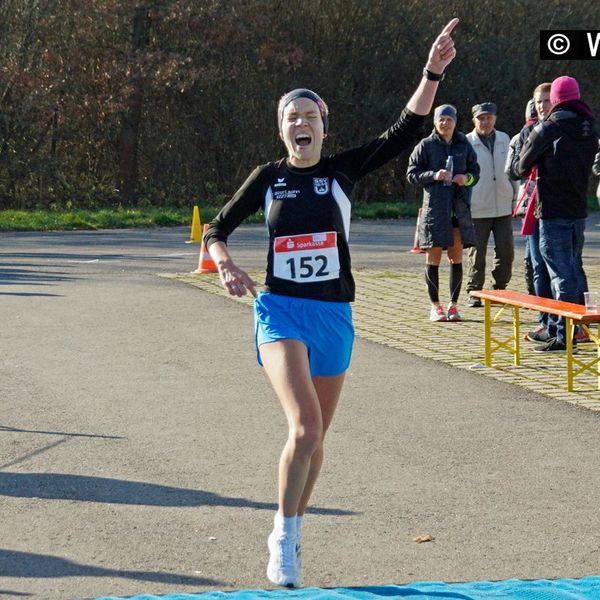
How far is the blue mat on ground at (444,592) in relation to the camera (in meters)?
5.21

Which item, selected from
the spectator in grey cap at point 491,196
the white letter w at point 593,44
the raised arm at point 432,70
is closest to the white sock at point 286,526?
the raised arm at point 432,70

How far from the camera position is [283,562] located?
18.1 ft

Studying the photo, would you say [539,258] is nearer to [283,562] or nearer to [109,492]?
[109,492]

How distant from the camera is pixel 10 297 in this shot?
50.9ft

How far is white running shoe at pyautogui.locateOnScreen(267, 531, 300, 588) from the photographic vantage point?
18.0 feet

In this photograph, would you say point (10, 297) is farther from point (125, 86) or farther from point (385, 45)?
point (385, 45)

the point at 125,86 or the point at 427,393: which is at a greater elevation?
the point at 125,86

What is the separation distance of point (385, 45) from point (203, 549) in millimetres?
28951

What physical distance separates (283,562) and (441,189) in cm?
818

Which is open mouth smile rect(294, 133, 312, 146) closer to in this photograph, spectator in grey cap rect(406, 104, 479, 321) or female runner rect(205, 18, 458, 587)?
female runner rect(205, 18, 458, 587)

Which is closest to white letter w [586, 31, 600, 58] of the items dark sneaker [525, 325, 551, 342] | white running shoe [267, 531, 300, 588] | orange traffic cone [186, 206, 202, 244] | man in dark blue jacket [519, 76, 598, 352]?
orange traffic cone [186, 206, 202, 244]

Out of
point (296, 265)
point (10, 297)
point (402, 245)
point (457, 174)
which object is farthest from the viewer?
point (402, 245)

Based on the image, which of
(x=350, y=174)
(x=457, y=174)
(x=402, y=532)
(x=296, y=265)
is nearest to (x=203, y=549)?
(x=402, y=532)
